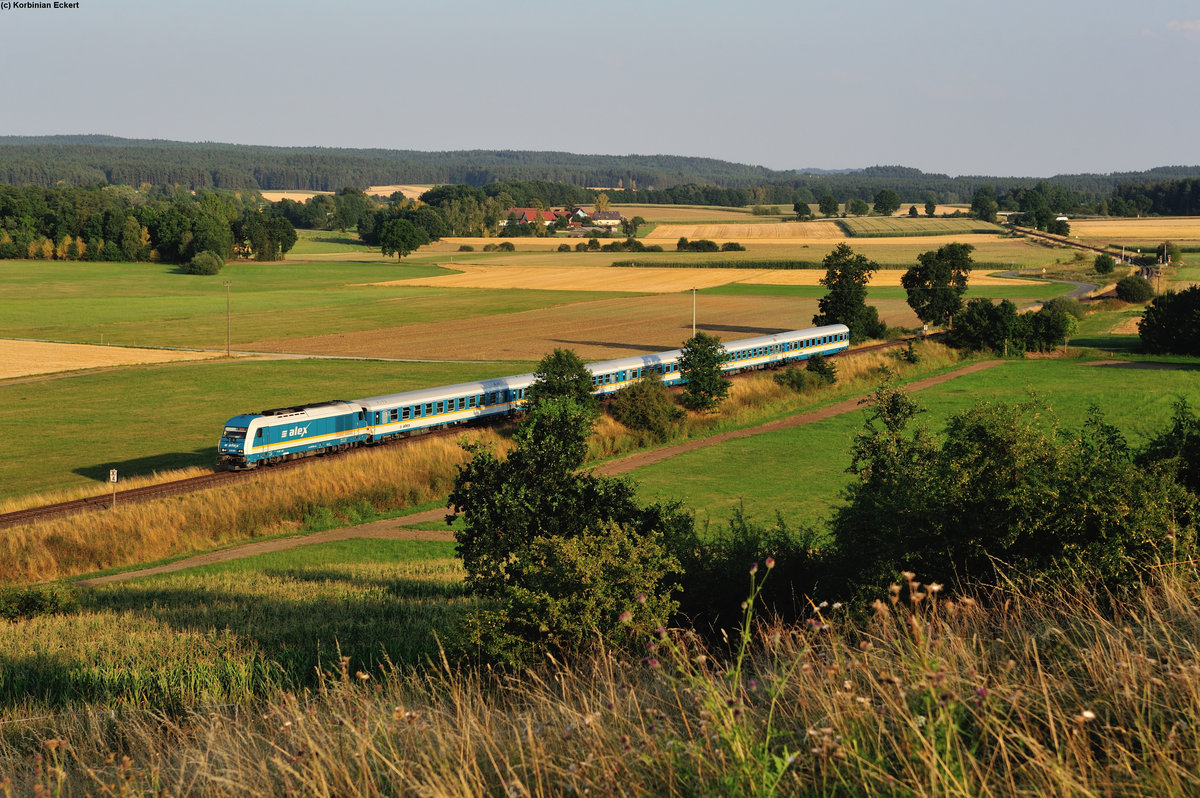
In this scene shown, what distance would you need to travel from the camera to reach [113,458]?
52906 millimetres

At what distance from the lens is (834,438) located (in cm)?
5622

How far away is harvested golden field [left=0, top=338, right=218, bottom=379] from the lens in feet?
276

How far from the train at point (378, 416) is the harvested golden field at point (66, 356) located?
3851cm

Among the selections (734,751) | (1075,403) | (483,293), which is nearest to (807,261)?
(483,293)

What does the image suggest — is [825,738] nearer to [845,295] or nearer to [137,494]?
[137,494]

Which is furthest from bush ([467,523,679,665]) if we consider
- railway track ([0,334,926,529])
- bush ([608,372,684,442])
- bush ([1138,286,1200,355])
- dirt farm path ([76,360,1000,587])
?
bush ([1138,286,1200,355])

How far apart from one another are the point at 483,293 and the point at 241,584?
12076 centimetres

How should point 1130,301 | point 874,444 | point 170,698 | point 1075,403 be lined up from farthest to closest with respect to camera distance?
point 1130,301, point 1075,403, point 874,444, point 170,698

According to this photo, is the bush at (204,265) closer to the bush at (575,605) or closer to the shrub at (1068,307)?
the shrub at (1068,307)

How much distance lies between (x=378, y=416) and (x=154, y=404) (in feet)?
85.3

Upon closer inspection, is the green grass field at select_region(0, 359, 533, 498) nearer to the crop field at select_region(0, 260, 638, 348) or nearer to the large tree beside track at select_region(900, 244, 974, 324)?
the crop field at select_region(0, 260, 638, 348)

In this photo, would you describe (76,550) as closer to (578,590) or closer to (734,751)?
(578,590)

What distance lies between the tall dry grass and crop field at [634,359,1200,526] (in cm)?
1039

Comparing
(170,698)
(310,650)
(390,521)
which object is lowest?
(390,521)
